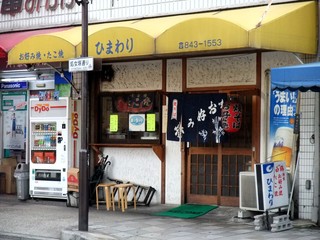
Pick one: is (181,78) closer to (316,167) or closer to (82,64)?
(82,64)

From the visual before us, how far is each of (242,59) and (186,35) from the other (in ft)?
6.94

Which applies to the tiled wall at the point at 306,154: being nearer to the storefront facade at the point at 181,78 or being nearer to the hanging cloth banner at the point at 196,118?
the storefront facade at the point at 181,78

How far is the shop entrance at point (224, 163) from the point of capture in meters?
13.1

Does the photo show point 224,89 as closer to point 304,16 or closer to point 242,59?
point 242,59

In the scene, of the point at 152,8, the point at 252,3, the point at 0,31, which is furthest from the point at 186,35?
the point at 0,31

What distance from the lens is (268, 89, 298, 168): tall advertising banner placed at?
1222 cm

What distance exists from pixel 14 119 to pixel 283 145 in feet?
25.5

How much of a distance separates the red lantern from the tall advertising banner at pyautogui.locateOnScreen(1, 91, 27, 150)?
19.8 feet

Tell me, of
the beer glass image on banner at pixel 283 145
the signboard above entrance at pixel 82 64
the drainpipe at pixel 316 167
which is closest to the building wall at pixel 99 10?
the drainpipe at pixel 316 167

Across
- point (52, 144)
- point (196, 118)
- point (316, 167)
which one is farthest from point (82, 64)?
point (52, 144)

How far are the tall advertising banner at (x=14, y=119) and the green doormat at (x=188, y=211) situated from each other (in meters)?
5.23

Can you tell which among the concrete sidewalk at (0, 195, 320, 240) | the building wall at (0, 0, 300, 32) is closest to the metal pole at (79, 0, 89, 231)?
the concrete sidewalk at (0, 195, 320, 240)

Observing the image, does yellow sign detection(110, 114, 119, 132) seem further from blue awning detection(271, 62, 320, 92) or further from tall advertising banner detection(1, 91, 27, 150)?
blue awning detection(271, 62, 320, 92)

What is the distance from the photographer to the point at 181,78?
45.7ft
